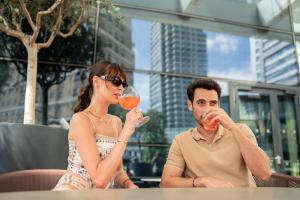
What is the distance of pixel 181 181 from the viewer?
5.28 ft

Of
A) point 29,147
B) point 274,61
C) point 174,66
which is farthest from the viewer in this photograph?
point 274,61

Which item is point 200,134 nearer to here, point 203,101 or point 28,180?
point 203,101

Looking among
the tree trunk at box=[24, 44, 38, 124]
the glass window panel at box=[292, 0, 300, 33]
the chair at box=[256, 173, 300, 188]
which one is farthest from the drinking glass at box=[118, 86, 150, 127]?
the glass window panel at box=[292, 0, 300, 33]

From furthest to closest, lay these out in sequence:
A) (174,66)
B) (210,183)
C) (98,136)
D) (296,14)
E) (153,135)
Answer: (296,14) < (174,66) < (153,135) < (98,136) < (210,183)

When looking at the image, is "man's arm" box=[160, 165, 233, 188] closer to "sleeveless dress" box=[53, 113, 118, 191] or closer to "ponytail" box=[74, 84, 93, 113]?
"sleeveless dress" box=[53, 113, 118, 191]

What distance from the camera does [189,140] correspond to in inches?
72.8

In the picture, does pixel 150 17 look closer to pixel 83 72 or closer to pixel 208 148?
pixel 83 72

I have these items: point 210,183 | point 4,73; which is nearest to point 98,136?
point 210,183

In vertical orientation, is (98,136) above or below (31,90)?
below

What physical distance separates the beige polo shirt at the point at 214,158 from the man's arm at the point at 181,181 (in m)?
0.04

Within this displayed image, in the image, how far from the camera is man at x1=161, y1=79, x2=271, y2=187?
162cm

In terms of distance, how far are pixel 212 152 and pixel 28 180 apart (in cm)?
93

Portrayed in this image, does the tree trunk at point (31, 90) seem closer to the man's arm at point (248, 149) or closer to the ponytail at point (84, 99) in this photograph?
the ponytail at point (84, 99)

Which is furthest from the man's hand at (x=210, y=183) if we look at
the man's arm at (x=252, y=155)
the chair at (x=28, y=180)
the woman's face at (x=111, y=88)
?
the chair at (x=28, y=180)
